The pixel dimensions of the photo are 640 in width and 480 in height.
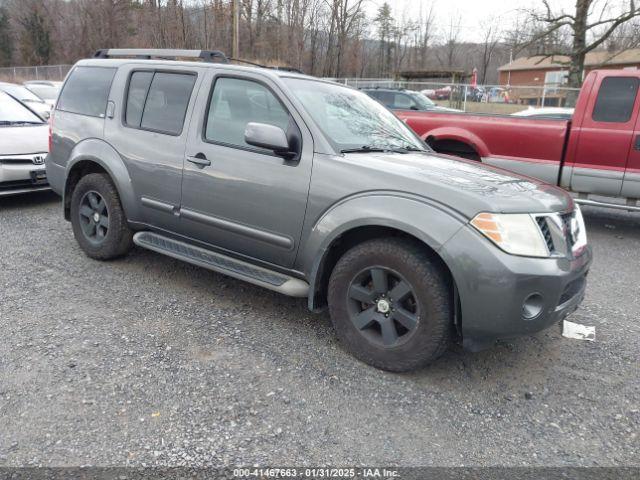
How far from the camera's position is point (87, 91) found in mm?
4637

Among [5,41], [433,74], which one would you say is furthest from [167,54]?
[5,41]

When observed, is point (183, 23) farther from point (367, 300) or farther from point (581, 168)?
point (367, 300)

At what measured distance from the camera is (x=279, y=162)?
332cm

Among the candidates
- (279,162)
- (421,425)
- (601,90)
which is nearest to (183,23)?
(601,90)

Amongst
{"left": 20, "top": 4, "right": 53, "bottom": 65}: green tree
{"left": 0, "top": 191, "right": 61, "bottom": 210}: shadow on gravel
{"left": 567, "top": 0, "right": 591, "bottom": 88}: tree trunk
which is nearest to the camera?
{"left": 0, "top": 191, "right": 61, "bottom": 210}: shadow on gravel

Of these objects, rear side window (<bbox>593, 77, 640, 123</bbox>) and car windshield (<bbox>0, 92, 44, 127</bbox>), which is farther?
car windshield (<bbox>0, 92, 44, 127</bbox>)

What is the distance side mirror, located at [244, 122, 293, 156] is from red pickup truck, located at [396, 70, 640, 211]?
4.52m

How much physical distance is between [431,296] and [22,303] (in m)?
3.03

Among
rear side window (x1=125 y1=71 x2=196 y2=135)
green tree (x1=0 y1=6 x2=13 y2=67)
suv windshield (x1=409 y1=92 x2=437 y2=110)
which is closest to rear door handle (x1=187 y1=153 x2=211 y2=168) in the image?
rear side window (x1=125 y1=71 x2=196 y2=135)

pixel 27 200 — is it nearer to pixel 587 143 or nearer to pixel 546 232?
pixel 546 232

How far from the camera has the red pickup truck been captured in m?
6.21

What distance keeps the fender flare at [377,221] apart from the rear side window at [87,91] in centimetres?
256

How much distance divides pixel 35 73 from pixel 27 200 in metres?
42.5

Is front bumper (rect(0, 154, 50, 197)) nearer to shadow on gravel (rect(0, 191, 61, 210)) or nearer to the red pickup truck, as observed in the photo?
shadow on gravel (rect(0, 191, 61, 210))
